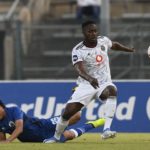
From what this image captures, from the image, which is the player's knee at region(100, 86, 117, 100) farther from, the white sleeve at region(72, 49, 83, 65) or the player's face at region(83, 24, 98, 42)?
the player's face at region(83, 24, 98, 42)

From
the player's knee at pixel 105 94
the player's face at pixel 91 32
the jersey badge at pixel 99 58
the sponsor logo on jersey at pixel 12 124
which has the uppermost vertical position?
the player's face at pixel 91 32

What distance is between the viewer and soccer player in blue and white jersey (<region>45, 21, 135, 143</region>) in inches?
540

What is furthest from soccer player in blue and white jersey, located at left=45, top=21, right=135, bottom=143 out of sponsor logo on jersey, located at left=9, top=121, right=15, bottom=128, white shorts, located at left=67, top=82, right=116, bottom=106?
sponsor logo on jersey, located at left=9, top=121, right=15, bottom=128

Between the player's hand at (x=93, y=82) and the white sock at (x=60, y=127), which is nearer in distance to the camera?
the player's hand at (x=93, y=82)

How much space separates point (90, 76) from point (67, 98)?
4.80m

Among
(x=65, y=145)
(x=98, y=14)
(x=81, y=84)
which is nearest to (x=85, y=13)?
(x=98, y=14)

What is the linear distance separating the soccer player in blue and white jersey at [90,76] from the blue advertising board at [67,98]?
13.3 feet

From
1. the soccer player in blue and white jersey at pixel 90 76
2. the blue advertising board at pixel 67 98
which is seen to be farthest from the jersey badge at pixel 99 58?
the blue advertising board at pixel 67 98

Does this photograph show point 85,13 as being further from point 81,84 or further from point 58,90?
point 81,84

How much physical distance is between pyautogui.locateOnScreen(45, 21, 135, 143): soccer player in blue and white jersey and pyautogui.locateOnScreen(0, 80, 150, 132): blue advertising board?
406 centimetres

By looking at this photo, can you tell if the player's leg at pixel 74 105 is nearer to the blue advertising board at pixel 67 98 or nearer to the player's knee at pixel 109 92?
the player's knee at pixel 109 92

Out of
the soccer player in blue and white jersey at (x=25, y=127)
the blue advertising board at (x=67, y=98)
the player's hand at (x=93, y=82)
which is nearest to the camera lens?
the soccer player in blue and white jersey at (x=25, y=127)

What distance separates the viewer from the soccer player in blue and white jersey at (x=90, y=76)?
1372 centimetres

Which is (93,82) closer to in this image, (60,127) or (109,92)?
(109,92)
